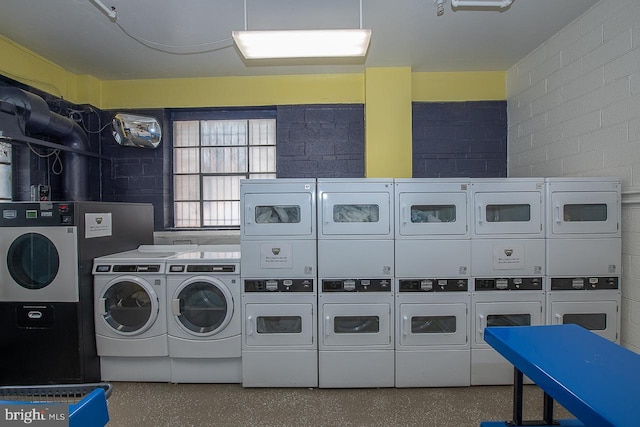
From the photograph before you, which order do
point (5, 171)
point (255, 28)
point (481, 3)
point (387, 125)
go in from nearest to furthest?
point (481, 3) < point (255, 28) < point (5, 171) < point (387, 125)

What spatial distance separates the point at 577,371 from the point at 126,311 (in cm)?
324

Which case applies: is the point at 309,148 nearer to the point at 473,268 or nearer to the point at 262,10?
the point at 262,10

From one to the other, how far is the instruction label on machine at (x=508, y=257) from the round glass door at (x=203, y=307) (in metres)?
2.38

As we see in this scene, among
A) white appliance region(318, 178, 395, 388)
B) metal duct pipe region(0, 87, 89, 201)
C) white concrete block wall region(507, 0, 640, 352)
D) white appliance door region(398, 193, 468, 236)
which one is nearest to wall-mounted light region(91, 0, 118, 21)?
metal duct pipe region(0, 87, 89, 201)

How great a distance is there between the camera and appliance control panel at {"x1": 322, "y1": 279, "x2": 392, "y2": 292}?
9.01 ft

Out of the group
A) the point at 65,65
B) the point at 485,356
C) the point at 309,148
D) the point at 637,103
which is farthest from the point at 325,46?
the point at 65,65

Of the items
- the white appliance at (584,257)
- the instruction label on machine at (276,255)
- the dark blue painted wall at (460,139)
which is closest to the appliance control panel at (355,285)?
the instruction label on machine at (276,255)

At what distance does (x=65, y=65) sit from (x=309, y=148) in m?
3.03

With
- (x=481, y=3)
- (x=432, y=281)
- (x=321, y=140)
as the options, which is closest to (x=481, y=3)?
(x=481, y=3)

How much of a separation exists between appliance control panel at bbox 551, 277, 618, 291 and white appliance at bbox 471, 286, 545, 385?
0.15 meters

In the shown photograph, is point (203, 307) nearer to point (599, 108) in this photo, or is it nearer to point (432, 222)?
point (432, 222)

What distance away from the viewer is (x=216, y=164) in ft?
13.8

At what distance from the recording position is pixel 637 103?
241cm

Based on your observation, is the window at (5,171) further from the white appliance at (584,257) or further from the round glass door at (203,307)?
the white appliance at (584,257)
